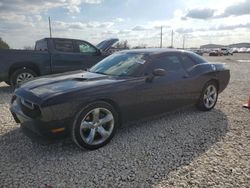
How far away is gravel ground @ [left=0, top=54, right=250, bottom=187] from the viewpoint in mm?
2854

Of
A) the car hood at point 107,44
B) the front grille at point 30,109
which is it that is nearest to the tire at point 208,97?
the front grille at point 30,109

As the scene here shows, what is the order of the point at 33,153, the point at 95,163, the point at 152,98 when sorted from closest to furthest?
1. the point at 95,163
2. the point at 33,153
3. the point at 152,98

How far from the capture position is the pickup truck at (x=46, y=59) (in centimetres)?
762

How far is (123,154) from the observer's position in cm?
347

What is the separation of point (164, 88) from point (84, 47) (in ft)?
17.6

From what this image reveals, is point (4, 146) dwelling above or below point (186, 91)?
below

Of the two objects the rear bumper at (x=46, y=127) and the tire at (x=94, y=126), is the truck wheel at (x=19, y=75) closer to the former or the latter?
the rear bumper at (x=46, y=127)

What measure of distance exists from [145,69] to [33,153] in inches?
85.9

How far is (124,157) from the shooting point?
3.38 meters

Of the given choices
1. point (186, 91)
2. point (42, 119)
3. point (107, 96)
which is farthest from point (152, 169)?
point (186, 91)

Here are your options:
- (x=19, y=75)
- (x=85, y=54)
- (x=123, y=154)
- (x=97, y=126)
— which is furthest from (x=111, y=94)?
(x=85, y=54)

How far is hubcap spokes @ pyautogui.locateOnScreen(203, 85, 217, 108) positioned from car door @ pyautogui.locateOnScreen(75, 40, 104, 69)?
4828 mm

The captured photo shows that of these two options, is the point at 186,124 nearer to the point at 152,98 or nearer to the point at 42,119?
the point at 152,98

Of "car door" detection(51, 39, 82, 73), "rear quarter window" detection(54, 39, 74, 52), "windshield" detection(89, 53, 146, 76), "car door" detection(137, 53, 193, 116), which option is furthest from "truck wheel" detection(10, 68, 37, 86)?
"car door" detection(137, 53, 193, 116)
